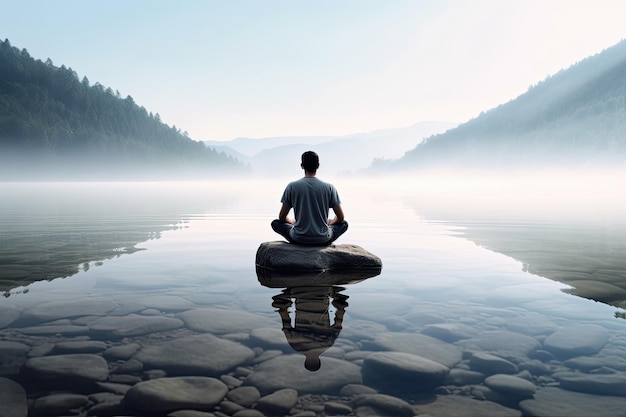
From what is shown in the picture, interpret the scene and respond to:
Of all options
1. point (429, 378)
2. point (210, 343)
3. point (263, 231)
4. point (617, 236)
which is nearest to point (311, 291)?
point (210, 343)

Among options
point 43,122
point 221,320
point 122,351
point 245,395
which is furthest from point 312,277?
point 43,122

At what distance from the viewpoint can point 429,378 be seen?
4.38 meters

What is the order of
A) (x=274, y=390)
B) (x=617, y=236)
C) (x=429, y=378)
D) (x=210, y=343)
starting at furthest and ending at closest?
(x=617, y=236)
(x=210, y=343)
(x=429, y=378)
(x=274, y=390)

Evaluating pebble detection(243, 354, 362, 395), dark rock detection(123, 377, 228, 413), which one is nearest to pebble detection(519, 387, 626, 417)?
pebble detection(243, 354, 362, 395)

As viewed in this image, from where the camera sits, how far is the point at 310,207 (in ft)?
34.3

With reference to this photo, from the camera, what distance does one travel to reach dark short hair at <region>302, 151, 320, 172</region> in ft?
33.0

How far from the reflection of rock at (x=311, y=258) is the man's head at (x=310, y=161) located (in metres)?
1.77

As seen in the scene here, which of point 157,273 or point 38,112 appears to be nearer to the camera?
point 157,273

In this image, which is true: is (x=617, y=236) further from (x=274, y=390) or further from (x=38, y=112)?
(x=38, y=112)

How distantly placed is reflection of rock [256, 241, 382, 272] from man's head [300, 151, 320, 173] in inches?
69.5

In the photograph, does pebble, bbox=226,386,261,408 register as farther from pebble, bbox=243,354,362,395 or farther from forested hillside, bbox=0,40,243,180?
forested hillside, bbox=0,40,243,180

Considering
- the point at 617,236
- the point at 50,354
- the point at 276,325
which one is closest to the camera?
the point at 50,354

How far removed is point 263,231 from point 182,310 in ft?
37.7

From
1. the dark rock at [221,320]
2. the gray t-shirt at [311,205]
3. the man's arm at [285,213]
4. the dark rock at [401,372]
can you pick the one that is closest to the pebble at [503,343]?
the dark rock at [401,372]
